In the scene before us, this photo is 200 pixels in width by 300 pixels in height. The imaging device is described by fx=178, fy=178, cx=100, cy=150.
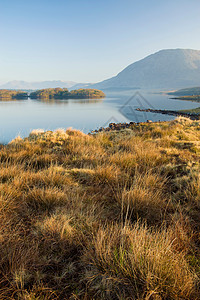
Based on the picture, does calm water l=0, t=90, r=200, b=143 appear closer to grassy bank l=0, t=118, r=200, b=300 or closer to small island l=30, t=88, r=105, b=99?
grassy bank l=0, t=118, r=200, b=300

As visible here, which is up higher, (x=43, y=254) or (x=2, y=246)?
(x=2, y=246)

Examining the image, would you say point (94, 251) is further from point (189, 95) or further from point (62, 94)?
point (189, 95)

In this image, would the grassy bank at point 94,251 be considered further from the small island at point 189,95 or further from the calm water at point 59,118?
the small island at point 189,95

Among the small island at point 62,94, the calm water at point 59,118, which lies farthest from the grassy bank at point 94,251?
the small island at point 62,94

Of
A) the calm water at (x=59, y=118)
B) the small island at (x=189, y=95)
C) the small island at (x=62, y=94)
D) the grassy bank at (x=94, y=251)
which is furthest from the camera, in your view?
the small island at (x=62, y=94)

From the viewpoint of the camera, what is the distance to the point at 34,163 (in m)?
4.97

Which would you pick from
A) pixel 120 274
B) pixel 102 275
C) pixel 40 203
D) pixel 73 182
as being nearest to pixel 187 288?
pixel 120 274

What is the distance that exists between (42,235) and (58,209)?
53cm

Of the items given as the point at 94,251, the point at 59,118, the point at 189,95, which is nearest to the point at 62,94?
the point at 59,118

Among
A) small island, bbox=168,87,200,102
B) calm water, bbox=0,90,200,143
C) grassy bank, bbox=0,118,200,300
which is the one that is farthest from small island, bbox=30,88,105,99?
grassy bank, bbox=0,118,200,300

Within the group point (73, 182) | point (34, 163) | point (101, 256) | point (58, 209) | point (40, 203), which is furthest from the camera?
point (34, 163)

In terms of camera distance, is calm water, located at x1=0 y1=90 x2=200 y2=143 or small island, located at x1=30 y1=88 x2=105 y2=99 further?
small island, located at x1=30 y1=88 x2=105 y2=99

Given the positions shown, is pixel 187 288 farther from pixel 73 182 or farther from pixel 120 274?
pixel 73 182

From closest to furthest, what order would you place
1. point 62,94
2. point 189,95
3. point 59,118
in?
point 59,118, point 62,94, point 189,95
